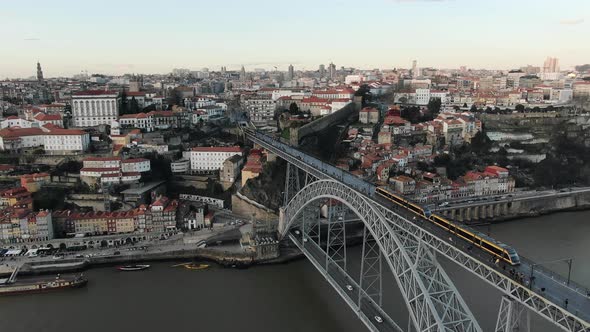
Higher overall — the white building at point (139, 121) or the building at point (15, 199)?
the white building at point (139, 121)

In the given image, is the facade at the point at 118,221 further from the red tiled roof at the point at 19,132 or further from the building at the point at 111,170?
the red tiled roof at the point at 19,132

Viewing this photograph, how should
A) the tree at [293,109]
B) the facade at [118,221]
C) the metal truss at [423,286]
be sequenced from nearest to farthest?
the metal truss at [423,286] → the facade at [118,221] → the tree at [293,109]

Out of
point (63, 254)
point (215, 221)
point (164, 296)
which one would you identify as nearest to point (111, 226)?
point (63, 254)

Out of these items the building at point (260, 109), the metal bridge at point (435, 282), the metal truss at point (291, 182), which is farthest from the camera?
the building at point (260, 109)

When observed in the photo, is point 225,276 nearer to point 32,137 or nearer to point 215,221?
point 215,221

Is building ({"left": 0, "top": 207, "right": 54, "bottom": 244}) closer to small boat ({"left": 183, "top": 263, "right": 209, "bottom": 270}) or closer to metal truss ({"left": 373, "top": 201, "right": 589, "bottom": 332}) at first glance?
small boat ({"left": 183, "top": 263, "right": 209, "bottom": 270})

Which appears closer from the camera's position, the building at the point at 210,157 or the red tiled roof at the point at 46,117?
the building at the point at 210,157

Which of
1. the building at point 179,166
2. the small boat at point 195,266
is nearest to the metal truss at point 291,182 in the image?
the small boat at point 195,266

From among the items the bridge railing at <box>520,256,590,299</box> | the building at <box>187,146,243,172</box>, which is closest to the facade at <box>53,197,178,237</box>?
the building at <box>187,146,243,172</box>
